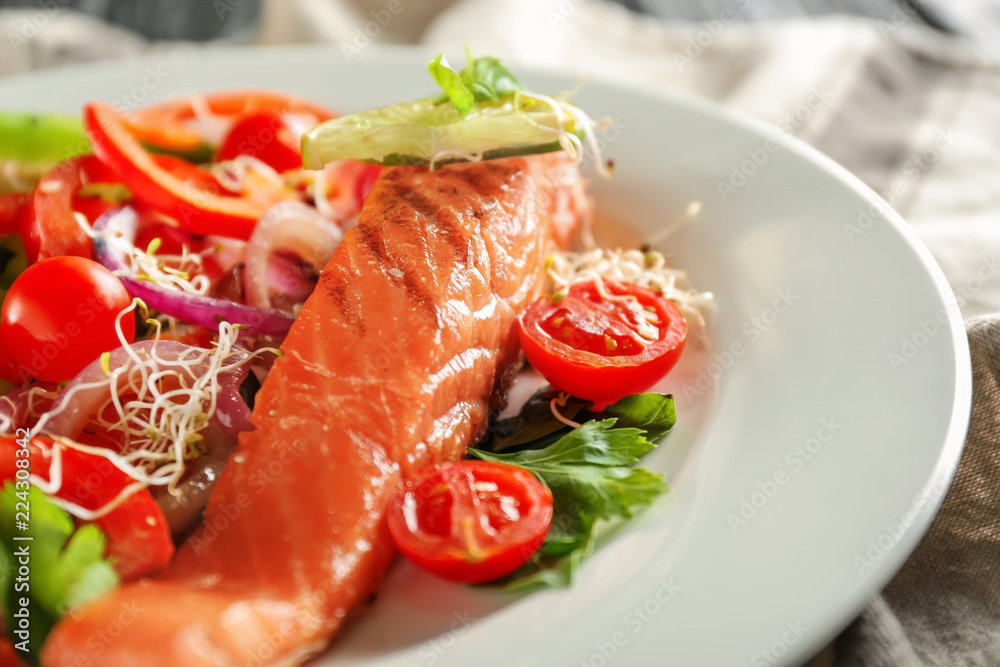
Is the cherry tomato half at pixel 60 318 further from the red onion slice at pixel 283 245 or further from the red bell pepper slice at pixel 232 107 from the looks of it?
the red bell pepper slice at pixel 232 107

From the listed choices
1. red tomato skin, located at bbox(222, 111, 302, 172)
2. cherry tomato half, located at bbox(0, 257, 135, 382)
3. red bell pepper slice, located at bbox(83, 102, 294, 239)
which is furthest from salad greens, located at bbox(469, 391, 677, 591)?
red tomato skin, located at bbox(222, 111, 302, 172)

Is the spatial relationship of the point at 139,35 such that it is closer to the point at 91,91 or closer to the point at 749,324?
the point at 91,91

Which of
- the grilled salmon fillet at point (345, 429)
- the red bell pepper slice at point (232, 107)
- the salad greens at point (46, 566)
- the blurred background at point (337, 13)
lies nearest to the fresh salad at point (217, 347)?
the salad greens at point (46, 566)

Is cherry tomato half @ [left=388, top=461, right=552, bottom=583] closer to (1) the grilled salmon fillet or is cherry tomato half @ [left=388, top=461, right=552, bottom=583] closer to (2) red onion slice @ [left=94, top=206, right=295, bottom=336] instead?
(1) the grilled salmon fillet

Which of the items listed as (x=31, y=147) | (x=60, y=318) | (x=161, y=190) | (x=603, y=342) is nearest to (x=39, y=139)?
(x=31, y=147)

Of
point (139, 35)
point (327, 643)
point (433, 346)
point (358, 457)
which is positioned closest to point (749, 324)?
point (433, 346)

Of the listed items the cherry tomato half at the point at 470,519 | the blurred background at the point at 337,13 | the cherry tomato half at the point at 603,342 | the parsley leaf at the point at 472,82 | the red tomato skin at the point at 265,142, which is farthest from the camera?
the blurred background at the point at 337,13

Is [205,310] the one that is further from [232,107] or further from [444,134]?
[232,107]
